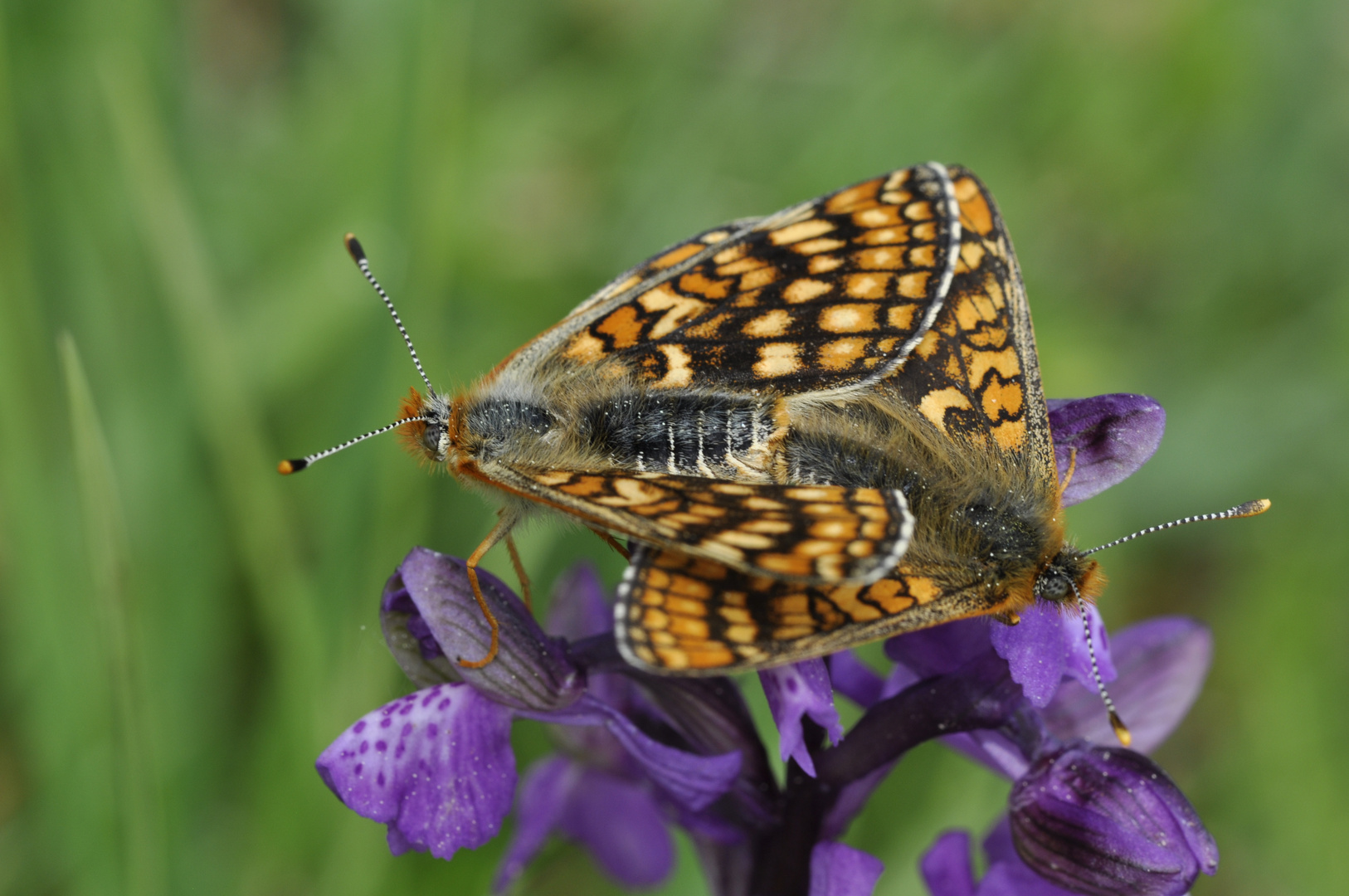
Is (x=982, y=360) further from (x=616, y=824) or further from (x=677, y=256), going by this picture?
(x=616, y=824)

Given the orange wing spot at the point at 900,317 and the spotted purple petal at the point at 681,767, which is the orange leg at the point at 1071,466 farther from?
the spotted purple petal at the point at 681,767

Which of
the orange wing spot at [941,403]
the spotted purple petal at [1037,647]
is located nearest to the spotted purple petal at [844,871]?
the spotted purple petal at [1037,647]

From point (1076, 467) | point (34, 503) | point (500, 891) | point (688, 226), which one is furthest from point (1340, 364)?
point (34, 503)

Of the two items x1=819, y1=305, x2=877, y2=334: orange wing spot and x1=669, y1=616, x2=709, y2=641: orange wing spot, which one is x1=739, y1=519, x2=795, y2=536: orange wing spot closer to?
x1=669, y1=616, x2=709, y2=641: orange wing spot

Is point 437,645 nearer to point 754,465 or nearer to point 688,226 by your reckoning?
point 754,465

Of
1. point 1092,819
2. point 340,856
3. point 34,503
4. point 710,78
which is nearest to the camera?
point 1092,819

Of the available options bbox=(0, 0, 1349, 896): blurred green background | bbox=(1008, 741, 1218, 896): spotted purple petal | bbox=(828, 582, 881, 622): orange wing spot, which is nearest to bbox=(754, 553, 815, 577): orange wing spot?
bbox=(828, 582, 881, 622): orange wing spot
